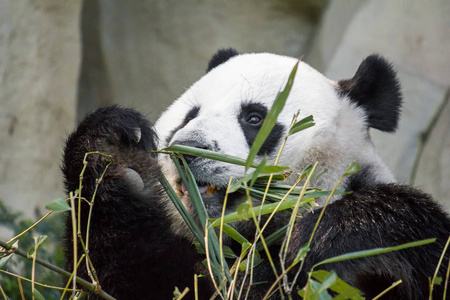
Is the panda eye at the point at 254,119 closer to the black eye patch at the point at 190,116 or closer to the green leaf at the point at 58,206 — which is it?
the black eye patch at the point at 190,116

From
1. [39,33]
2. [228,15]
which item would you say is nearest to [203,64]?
[228,15]

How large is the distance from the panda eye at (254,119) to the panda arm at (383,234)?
64 cm

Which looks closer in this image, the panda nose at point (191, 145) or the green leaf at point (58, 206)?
the green leaf at point (58, 206)

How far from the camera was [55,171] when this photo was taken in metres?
5.94

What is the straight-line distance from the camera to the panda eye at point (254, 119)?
2906 millimetres

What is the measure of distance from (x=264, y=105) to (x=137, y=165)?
68cm

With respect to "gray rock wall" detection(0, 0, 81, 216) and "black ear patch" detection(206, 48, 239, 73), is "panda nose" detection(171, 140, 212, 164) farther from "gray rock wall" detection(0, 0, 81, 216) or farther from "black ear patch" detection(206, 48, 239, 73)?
"gray rock wall" detection(0, 0, 81, 216)

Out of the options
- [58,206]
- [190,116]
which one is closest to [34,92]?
[190,116]

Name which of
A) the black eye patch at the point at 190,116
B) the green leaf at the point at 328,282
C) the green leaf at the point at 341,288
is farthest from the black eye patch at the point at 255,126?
the green leaf at the point at 328,282

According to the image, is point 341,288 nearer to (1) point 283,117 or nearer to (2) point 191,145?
(2) point 191,145

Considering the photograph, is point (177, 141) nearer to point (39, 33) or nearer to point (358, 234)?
point (358, 234)

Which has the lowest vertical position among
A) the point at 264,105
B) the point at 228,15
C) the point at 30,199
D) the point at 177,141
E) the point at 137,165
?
the point at 30,199

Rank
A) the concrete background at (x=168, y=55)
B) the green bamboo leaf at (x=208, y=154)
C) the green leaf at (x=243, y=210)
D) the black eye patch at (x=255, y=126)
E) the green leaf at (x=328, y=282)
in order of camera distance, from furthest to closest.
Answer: the concrete background at (x=168, y=55) < the black eye patch at (x=255, y=126) < the green bamboo leaf at (x=208, y=154) < the green leaf at (x=243, y=210) < the green leaf at (x=328, y=282)

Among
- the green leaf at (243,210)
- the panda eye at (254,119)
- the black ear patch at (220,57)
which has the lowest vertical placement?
the green leaf at (243,210)
